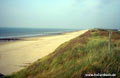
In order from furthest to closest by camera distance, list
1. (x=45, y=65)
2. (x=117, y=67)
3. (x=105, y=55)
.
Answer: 1. (x=45, y=65)
2. (x=105, y=55)
3. (x=117, y=67)

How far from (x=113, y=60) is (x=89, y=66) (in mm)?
1240

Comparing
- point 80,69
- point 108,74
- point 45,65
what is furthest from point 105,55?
point 45,65

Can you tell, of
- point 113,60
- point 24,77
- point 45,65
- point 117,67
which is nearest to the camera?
point 117,67

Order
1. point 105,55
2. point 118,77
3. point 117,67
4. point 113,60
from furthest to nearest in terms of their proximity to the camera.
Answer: point 105,55 → point 113,60 → point 117,67 → point 118,77

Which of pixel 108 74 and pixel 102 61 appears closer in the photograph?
pixel 108 74

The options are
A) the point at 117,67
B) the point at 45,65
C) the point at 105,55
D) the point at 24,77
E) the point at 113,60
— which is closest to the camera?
the point at 117,67

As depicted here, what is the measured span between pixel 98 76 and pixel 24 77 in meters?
4.08

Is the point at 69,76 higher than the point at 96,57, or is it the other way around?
the point at 96,57

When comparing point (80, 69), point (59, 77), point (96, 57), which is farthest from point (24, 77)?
point (96, 57)

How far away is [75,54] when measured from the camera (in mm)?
6250

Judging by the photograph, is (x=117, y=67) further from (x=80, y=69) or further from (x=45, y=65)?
(x=45, y=65)

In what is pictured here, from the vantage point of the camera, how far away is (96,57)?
4719mm

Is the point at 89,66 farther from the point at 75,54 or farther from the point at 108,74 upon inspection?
the point at 75,54

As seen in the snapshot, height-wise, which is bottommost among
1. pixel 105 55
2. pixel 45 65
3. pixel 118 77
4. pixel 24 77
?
pixel 24 77
